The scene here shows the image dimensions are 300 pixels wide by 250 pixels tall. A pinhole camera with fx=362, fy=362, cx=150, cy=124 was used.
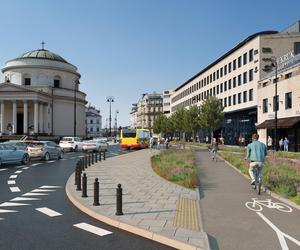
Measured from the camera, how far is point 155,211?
8.76 m

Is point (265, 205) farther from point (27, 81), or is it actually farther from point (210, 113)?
point (27, 81)

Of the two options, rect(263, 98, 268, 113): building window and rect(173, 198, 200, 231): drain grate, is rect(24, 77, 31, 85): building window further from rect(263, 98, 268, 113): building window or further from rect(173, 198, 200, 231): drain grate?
rect(173, 198, 200, 231): drain grate

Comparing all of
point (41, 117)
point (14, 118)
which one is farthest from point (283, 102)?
point (14, 118)

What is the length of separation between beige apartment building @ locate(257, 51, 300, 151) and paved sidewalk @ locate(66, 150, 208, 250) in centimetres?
2716

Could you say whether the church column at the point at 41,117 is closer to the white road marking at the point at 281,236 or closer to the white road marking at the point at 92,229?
the white road marking at the point at 92,229

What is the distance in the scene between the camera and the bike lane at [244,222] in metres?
6.39

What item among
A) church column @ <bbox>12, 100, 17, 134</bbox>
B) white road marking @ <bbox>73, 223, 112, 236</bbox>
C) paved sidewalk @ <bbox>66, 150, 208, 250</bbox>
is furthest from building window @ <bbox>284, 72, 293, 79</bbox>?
church column @ <bbox>12, 100, 17, 134</bbox>

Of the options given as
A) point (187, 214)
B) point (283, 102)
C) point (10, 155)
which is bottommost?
point (187, 214)

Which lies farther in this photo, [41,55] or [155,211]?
[41,55]

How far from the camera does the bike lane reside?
6.39 meters

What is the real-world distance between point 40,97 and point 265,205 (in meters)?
66.6

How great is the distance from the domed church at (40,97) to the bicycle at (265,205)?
62498mm

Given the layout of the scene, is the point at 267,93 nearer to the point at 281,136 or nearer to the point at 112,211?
the point at 281,136

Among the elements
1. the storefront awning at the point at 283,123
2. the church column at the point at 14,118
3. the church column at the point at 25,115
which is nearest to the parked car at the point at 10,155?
the storefront awning at the point at 283,123
